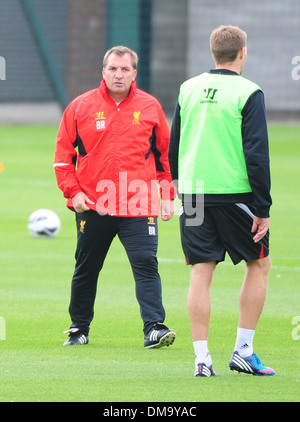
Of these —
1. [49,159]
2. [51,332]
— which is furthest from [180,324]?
[49,159]

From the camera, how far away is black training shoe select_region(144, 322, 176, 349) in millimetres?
7051

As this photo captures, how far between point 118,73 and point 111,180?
2.48 ft

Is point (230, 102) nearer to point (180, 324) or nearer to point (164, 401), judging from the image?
point (164, 401)

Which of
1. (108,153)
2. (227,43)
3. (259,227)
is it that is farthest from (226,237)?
(108,153)

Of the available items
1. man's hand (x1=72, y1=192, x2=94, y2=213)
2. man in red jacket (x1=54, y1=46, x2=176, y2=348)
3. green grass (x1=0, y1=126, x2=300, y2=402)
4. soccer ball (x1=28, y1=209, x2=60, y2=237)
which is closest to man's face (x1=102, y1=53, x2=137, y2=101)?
man in red jacket (x1=54, y1=46, x2=176, y2=348)

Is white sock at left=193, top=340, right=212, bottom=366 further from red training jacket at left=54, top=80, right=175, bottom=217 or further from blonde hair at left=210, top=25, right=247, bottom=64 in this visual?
blonde hair at left=210, top=25, right=247, bottom=64

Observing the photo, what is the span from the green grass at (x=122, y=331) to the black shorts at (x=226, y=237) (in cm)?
72

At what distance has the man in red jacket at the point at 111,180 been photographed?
7270mm

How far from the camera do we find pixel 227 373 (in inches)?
246

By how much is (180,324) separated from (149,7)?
28.7 m

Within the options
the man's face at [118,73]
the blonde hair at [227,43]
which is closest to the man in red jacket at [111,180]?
the man's face at [118,73]

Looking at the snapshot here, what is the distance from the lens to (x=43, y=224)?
13.2 m

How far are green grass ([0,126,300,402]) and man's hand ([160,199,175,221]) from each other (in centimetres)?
91

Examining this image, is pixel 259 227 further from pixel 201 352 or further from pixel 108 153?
pixel 108 153
